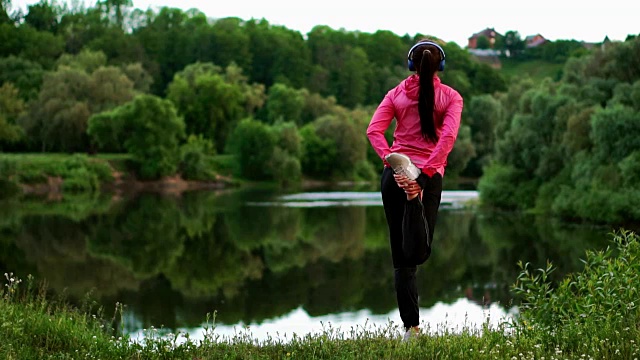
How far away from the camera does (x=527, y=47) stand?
602 feet

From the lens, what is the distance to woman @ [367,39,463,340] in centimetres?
667

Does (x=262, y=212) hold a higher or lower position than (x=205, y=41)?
lower

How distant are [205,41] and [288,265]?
10605cm

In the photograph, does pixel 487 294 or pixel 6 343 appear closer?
pixel 6 343

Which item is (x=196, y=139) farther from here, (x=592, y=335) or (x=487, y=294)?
(x=592, y=335)

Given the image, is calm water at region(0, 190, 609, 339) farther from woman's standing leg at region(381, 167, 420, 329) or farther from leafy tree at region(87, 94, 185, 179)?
leafy tree at region(87, 94, 185, 179)

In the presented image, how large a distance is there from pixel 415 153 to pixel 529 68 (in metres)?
163

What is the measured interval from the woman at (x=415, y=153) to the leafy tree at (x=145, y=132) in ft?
228

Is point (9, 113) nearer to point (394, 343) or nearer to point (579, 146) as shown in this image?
point (579, 146)

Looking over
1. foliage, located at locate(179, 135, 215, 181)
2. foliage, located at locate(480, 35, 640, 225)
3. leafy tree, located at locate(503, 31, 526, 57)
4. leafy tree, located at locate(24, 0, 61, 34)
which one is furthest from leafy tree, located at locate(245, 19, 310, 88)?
foliage, located at locate(480, 35, 640, 225)

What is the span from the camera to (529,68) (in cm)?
16450

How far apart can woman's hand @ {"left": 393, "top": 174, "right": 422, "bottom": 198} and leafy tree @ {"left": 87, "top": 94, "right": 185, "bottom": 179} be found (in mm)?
69887

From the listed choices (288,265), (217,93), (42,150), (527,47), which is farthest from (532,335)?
(527,47)

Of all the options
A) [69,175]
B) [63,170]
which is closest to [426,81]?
[63,170]
